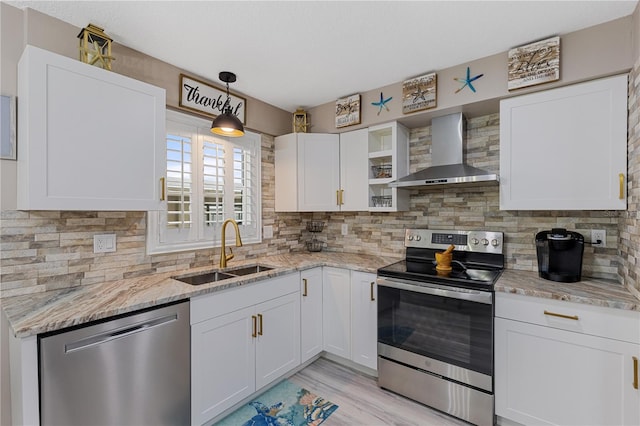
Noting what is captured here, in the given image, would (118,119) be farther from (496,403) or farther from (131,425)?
(496,403)

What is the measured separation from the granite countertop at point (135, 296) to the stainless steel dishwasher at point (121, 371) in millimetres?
60

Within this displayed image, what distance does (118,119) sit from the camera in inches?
65.9

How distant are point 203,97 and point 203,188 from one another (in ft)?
2.41

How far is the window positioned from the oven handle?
143 cm

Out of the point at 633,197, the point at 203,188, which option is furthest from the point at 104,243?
the point at 633,197

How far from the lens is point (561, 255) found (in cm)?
188

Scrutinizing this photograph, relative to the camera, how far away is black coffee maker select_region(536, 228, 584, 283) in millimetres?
1831

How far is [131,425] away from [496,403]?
2.08 metres

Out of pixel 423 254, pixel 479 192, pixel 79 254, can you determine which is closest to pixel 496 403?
pixel 423 254

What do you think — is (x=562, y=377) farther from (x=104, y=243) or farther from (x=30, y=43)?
(x=30, y=43)

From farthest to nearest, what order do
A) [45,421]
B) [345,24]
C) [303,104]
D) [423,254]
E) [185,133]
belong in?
[303,104], [423,254], [185,133], [345,24], [45,421]

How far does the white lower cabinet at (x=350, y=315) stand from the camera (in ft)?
7.84

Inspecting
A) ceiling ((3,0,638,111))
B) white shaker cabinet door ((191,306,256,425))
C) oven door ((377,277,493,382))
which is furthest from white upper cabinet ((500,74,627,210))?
white shaker cabinet door ((191,306,256,425))

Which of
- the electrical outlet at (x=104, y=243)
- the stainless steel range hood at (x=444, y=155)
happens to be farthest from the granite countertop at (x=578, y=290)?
the electrical outlet at (x=104, y=243)
